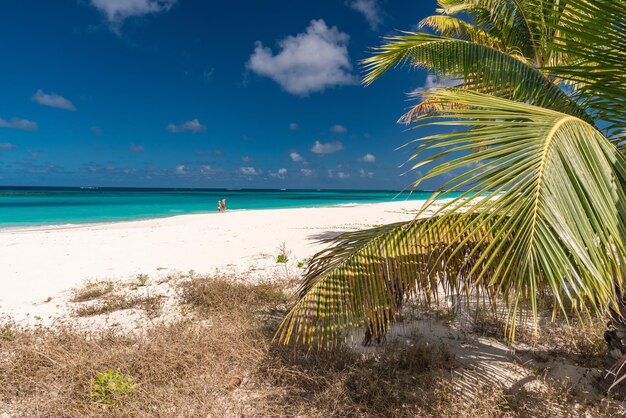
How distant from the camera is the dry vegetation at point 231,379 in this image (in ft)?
8.73

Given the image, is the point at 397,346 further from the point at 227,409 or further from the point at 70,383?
the point at 70,383

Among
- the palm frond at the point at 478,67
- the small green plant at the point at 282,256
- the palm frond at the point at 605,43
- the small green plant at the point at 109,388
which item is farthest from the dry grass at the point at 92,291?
the palm frond at the point at 605,43

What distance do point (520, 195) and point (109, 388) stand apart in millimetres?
3364

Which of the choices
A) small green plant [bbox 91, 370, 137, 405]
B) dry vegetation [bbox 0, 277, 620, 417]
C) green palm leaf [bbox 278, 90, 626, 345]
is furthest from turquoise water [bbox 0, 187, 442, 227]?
small green plant [bbox 91, 370, 137, 405]

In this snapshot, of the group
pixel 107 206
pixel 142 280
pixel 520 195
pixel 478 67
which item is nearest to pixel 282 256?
pixel 142 280

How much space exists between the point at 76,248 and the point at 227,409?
1044 centimetres

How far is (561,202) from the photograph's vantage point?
1446 millimetres

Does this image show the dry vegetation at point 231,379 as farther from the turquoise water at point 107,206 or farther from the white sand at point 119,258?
the white sand at point 119,258

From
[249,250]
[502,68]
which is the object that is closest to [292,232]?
[249,250]

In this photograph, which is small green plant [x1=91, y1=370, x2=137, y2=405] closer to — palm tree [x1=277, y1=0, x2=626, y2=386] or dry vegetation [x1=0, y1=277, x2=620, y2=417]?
dry vegetation [x1=0, y1=277, x2=620, y2=417]

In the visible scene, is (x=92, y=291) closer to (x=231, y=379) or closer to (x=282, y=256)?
(x=282, y=256)

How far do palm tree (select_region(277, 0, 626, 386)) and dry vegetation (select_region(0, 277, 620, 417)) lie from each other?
709mm

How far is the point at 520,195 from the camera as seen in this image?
1508mm

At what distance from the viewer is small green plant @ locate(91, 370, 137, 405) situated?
2.72m
